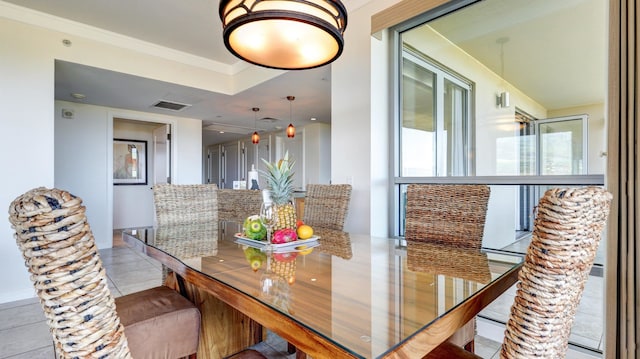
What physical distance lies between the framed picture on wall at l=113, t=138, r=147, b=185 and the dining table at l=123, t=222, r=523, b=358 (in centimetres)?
568

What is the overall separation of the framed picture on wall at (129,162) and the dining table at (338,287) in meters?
5.68

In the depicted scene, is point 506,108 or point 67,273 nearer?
point 67,273

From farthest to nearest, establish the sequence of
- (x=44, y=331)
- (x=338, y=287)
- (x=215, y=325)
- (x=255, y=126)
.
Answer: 1. (x=255, y=126)
2. (x=44, y=331)
3. (x=215, y=325)
4. (x=338, y=287)

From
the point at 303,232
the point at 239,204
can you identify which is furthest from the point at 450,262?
the point at 239,204

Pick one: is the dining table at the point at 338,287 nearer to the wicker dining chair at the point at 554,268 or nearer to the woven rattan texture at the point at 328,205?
the wicker dining chair at the point at 554,268

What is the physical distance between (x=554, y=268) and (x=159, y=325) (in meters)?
1.36

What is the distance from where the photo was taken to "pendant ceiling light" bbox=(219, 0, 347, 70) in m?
1.26

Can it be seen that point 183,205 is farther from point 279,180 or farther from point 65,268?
point 65,268

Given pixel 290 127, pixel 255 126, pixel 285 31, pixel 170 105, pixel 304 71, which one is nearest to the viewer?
pixel 285 31

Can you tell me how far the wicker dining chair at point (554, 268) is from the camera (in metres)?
0.63

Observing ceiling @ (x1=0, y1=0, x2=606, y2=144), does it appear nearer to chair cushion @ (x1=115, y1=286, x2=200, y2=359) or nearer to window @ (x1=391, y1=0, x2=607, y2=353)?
window @ (x1=391, y1=0, x2=607, y2=353)

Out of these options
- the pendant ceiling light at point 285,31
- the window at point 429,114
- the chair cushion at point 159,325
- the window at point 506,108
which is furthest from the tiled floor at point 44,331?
the pendant ceiling light at point 285,31

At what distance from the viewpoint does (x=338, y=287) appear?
0.92 metres

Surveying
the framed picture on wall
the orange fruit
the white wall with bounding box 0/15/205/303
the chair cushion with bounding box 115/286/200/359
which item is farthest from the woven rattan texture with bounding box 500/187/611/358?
the framed picture on wall
